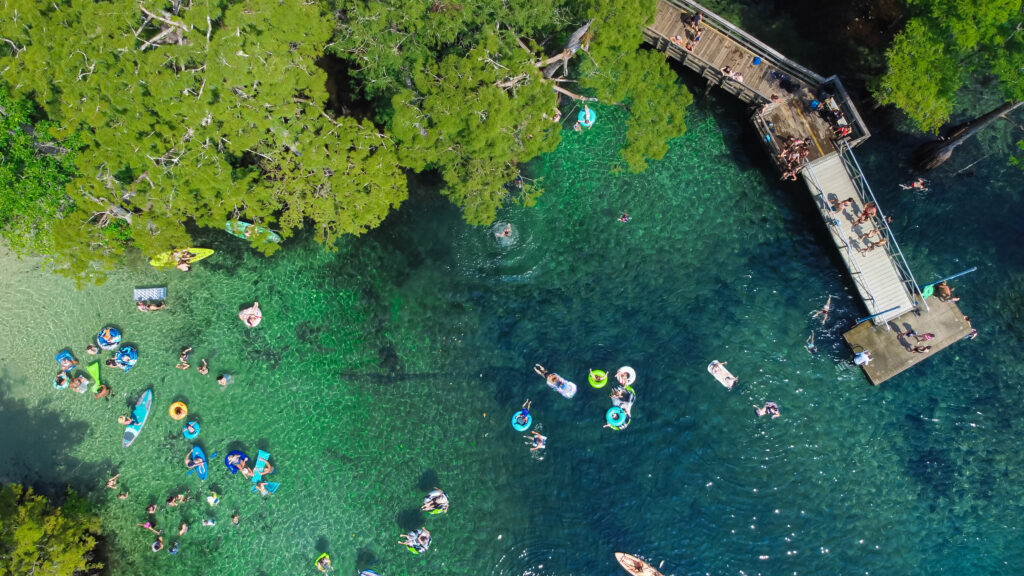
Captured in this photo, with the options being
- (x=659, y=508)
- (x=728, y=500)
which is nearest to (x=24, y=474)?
(x=659, y=508)

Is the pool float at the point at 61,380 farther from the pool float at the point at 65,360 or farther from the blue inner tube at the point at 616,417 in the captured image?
the blue inner tube at the point at 616,417

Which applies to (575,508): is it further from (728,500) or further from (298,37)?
(298,37)

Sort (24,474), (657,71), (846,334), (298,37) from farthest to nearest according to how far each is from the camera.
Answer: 1. (24,474)
2. (846,334)
3. (657,71)
4. (298,37)

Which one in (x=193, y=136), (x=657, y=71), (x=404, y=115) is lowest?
(x=193, y=136)

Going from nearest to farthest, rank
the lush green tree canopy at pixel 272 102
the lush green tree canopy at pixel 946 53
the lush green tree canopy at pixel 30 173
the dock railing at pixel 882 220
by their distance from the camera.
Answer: the lush green tree canopy at pixel 946 53 → the lush green tree canopy at pixel 272 102 → the lush green tree canopy at pixel 30 173 → the dock railing at pixel 882 220

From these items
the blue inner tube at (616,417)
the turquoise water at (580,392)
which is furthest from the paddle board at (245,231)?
the blue inner tube at (616,417)

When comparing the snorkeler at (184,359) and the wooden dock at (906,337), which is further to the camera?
the snorkeler at (184,359)

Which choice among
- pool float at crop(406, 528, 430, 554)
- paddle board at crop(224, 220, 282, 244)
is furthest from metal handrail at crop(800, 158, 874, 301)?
paddle board at crop(224, 220, 282, 244)
